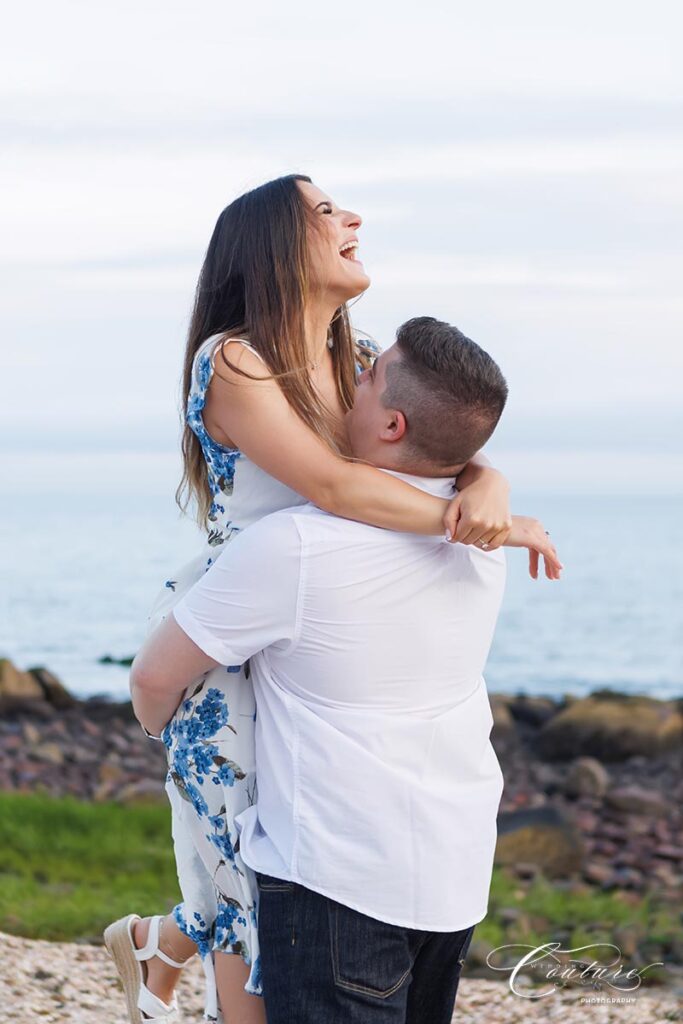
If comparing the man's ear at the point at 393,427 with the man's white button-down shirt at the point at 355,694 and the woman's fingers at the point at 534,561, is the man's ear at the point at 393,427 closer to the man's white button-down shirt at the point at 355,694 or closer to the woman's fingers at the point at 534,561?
the man's white button-down shirt at the point at 355,694

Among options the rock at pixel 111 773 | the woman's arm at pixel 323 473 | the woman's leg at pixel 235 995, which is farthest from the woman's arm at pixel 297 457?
the rock at pixel 111 773

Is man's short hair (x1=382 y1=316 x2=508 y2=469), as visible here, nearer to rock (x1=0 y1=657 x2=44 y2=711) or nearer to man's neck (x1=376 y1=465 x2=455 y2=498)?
man's neck (x1=376 y1=465 x2=455 y2=498)

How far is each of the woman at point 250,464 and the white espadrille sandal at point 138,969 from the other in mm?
91

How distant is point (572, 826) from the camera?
8430mm

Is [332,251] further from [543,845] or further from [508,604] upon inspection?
[508,604]

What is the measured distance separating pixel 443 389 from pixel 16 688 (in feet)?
44.6

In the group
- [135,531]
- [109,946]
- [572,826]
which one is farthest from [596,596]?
[109,946]

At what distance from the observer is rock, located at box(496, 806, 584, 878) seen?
8016 millimetres

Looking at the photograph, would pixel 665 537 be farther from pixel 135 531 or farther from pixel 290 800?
pixel 290 800

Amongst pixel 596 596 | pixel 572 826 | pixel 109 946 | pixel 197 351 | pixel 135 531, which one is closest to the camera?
pixel 197 351

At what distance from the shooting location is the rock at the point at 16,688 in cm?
1503

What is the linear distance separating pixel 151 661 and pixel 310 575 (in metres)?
0.47

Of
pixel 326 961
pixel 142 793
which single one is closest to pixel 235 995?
pixel 326 961

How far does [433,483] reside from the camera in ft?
8.91
